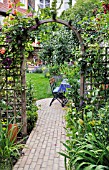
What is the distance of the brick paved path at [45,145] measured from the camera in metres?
2.99

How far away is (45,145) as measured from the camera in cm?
369

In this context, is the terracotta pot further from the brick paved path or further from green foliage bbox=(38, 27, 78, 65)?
green foliage bbox=(38, 27, 78, 65)

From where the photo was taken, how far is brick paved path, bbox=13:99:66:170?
9.81ft

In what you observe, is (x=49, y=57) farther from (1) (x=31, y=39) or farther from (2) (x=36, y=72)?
(1) (x=31, y=39)

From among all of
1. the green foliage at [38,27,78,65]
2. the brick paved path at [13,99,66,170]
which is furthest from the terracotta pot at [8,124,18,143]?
the green foliage at [38,27,78,65]

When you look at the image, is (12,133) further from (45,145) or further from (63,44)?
(63,44)

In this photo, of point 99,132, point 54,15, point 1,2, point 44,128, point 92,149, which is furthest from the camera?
point 1,2

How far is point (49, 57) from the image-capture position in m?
12.7

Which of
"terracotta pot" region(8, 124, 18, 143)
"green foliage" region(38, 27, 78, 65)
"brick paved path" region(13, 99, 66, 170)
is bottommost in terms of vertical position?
"brick paved path" region(13, 99, 66, 170)

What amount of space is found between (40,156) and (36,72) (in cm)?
1231

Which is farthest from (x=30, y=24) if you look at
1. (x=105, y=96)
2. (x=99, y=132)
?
(x=99, y=132)

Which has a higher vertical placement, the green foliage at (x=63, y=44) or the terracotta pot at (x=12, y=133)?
the green foliage at (x=63, y=44)

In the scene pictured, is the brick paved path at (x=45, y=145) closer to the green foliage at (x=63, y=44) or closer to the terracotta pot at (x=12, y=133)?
the terracotta pot at (x=12, y=133)

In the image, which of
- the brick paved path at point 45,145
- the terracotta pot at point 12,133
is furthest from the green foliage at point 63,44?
the terracotta pot at point 12,133
